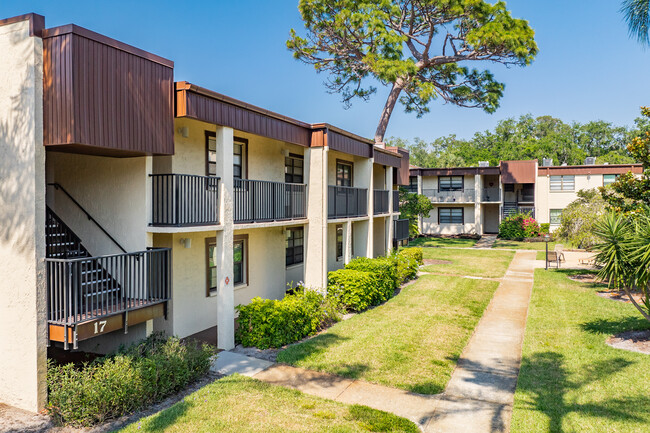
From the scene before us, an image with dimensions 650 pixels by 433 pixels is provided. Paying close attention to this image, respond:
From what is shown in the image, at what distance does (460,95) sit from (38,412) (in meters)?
27.8

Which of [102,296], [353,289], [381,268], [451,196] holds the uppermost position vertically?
[451,196]

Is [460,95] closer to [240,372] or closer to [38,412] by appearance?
[240,372]

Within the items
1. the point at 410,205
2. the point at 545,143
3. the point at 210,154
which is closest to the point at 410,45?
the point at 410,205

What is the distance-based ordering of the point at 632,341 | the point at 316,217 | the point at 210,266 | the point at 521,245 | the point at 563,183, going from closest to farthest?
the point at 632,341 → the point at 210,266 → the point at 316,217 → the point at 521,245 → the point at 563,183

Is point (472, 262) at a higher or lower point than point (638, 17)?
lower

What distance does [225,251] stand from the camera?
414 inches

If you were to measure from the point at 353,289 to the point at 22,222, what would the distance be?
29.8ft

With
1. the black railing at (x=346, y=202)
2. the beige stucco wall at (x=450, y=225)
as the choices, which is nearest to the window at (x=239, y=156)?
the black railing at (x=346, y=202)

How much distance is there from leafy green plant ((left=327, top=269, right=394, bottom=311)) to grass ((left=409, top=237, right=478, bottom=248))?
20704 millimetres

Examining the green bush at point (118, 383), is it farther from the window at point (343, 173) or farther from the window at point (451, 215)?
the window at point (451, 215)

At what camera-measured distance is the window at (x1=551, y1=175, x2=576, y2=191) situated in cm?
3800

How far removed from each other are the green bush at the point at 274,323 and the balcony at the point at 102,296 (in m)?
2.29

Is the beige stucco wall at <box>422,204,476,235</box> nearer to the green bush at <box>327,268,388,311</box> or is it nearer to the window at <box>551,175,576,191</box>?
the window at <box>551,175,576,191</box>

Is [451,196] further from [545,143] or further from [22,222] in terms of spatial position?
[22,222]
